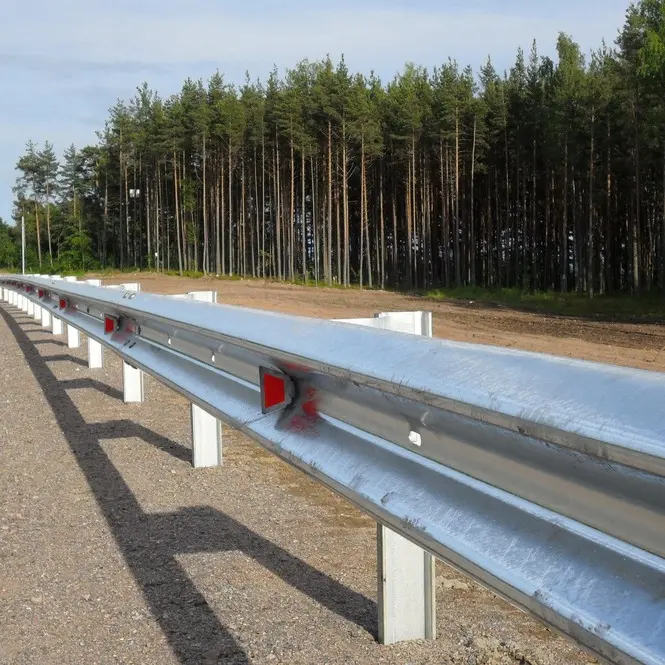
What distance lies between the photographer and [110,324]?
719 cm

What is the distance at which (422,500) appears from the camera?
78.2 inches

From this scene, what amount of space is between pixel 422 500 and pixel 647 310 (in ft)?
118

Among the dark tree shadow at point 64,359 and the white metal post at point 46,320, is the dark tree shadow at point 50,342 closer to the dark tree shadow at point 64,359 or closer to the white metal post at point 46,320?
the dark tree shadow at point 64,359

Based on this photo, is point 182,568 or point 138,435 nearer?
point 182,568

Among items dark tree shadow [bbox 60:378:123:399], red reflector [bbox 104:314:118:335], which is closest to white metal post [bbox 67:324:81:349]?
dark tree shadow [bbox 60:378:123:399]

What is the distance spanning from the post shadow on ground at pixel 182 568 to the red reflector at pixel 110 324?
3.74ft

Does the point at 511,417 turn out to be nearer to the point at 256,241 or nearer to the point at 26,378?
the point at 26,378

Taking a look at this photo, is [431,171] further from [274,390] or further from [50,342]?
[274,390]

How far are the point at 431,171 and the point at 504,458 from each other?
7299 cm

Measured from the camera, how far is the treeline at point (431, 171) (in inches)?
2224

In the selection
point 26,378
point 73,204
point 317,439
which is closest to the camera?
point 317,439

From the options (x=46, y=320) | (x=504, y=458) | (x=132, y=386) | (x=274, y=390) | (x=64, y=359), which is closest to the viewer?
(x=504, y=458)

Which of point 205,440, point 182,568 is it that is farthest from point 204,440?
point 182,568

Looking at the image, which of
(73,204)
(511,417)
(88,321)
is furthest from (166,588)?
(73,204)
